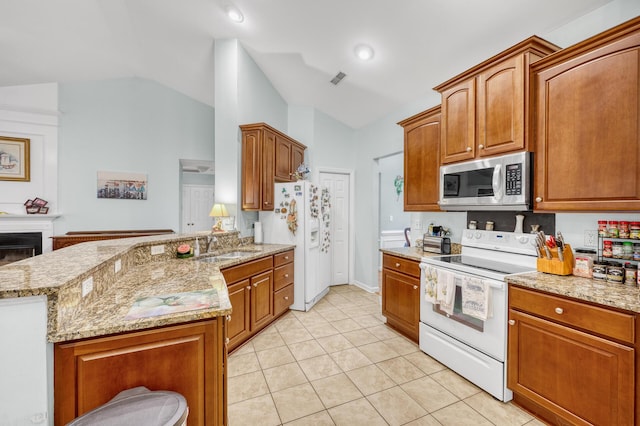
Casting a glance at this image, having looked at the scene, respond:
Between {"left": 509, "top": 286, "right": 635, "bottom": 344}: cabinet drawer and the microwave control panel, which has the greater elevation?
the microwave control panel

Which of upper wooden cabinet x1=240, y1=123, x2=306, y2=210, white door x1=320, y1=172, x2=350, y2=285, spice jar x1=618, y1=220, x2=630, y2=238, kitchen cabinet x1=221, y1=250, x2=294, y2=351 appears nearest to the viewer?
spice jar x1=618, y1=220, x2=630, y2=238

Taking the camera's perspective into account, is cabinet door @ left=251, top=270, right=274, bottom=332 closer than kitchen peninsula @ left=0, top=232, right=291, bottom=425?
No

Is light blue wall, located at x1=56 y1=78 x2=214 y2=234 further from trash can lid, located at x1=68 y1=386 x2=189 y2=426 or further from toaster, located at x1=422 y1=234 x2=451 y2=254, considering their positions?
trash can lid, located at x1=68 y1=386 x2=189 y2=426

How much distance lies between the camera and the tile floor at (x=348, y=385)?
1789 mm

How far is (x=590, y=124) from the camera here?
67.1 inches

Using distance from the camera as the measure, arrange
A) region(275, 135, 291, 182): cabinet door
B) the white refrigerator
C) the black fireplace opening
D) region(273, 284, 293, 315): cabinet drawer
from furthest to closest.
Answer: the black fireplace opening → region(275, 135, 291, 182): cabinet door → the white refrigerator → region(273, 284, 293, 315): cabinet drawer

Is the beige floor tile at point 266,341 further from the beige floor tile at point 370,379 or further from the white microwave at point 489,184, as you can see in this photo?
the white microwave at point 489,184

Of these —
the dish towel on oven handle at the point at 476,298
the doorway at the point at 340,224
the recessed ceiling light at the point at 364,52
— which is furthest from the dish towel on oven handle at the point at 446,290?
the doorway at the point at 340,224

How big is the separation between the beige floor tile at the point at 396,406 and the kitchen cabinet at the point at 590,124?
165 cm

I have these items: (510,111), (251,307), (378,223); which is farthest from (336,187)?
(510,111)

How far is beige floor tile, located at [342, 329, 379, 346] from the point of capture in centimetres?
280

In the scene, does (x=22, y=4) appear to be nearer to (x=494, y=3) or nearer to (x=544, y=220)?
(x=494, y=3)

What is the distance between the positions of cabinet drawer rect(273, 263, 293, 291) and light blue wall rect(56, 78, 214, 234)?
3.08 metres

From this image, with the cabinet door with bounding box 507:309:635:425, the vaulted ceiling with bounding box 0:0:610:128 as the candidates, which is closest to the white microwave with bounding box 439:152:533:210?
the cabinet door with bounding box 507:309:635:425
